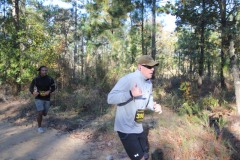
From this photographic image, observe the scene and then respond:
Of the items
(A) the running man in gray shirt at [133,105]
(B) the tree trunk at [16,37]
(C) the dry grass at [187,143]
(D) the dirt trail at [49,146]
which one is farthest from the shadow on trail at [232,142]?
(B) the tree trunk at [16,37]

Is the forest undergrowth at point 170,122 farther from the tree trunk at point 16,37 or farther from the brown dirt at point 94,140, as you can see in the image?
the tree trunk at point 16,37

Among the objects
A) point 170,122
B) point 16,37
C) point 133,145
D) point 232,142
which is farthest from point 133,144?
point 16,37

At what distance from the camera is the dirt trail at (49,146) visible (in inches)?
275

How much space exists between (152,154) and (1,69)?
1090 centimetres

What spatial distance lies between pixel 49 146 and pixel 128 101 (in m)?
4.40

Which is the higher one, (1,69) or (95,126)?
(1,69)

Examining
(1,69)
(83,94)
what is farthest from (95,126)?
(1,69)

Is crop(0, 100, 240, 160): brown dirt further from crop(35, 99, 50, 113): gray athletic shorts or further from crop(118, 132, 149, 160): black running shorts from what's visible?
crop(118, 132, 149, 160): black running shorts

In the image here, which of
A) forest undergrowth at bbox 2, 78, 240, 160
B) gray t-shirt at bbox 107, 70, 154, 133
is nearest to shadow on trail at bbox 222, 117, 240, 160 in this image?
forest undergrowth at bbox 2, 78, 240, 160

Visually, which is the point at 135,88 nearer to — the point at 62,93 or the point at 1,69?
the point at 62,93

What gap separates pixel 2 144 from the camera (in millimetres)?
7949

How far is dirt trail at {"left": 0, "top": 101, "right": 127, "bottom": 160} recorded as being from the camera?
698 cm

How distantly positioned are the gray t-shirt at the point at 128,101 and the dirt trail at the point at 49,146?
2.69 m

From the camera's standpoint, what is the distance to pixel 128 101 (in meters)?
3.97
